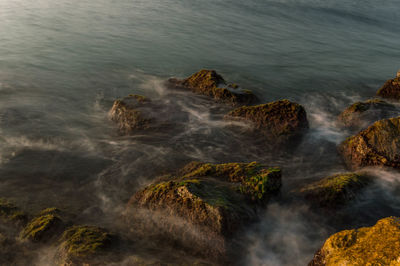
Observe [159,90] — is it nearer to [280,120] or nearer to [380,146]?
[280,120]

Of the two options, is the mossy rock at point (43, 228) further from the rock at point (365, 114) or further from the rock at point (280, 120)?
the rock at point (365, 114)

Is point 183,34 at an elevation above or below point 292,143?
above

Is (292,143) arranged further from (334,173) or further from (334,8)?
(334,8)

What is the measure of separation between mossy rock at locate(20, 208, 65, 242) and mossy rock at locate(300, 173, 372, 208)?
6.00 metres

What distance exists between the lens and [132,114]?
11.0m

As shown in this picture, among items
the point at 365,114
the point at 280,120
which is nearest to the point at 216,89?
the point at 280,120

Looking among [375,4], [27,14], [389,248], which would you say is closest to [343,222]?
[389,248]

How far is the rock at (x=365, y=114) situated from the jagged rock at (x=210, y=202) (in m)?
6.43

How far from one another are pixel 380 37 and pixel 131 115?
30692 mm

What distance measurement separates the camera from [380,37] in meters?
30.7

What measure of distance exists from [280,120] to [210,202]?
5.57 metres

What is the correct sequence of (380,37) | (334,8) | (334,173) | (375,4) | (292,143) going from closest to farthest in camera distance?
(334,173), (292,143), (380,37), (334,8), (375,4)

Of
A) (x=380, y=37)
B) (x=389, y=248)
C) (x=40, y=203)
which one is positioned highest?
(x=380, y=37)

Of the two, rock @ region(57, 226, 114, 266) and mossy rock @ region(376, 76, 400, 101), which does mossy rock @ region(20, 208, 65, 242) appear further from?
mossy rock @ region(376, 76, 400, 101)
